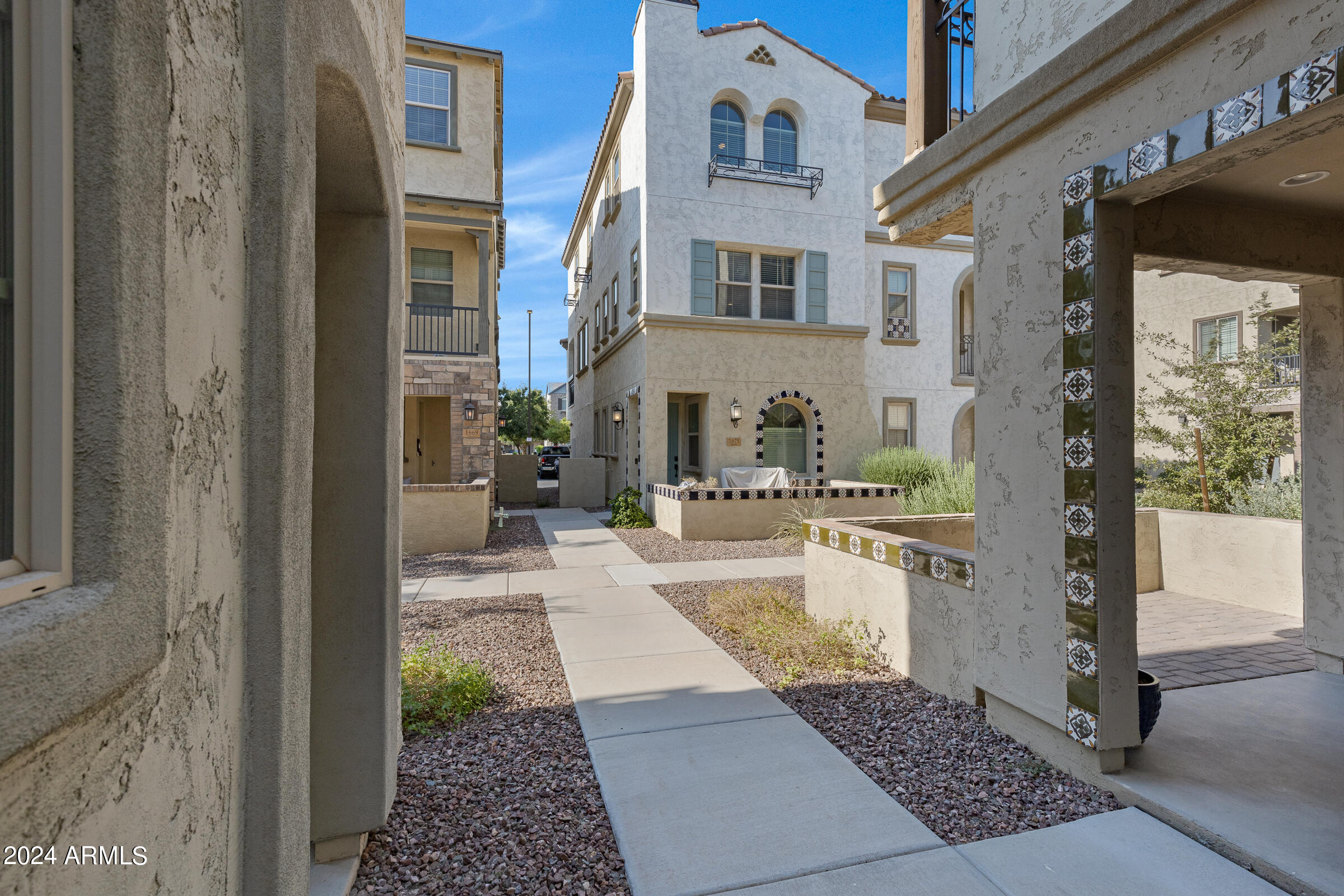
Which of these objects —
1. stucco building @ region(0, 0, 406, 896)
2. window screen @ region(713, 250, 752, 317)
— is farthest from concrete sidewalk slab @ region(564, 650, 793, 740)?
window screen @ region(713, 250, 752, 317)

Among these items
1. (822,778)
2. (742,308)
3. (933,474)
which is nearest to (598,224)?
(742,308)

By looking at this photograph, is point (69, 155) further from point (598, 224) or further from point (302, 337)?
point (598, 224)

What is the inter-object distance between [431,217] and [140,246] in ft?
36.3

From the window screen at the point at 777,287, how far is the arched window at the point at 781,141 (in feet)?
5.91

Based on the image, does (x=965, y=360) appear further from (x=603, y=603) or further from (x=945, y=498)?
(x=603, y=603)

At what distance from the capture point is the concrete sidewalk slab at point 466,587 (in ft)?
22.4

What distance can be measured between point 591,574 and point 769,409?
6.53m

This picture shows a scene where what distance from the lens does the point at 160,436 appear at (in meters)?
1.09

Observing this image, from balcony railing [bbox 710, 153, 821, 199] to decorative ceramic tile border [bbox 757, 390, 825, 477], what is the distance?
13.3ft

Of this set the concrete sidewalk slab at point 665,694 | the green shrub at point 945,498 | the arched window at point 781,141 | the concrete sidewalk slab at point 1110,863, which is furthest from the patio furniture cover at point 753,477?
the concrete sidewalk slab at point 1110,863

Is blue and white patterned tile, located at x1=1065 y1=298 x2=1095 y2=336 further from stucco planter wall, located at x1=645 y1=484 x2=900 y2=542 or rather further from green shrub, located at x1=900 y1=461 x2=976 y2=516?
stucco planter wall, located at x1=645 y1=484 x2=900 y2=542

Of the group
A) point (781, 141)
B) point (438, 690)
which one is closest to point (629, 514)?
point (781, 141)

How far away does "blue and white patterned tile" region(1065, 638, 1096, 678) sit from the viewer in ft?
9.68

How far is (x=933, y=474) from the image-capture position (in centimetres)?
1170
